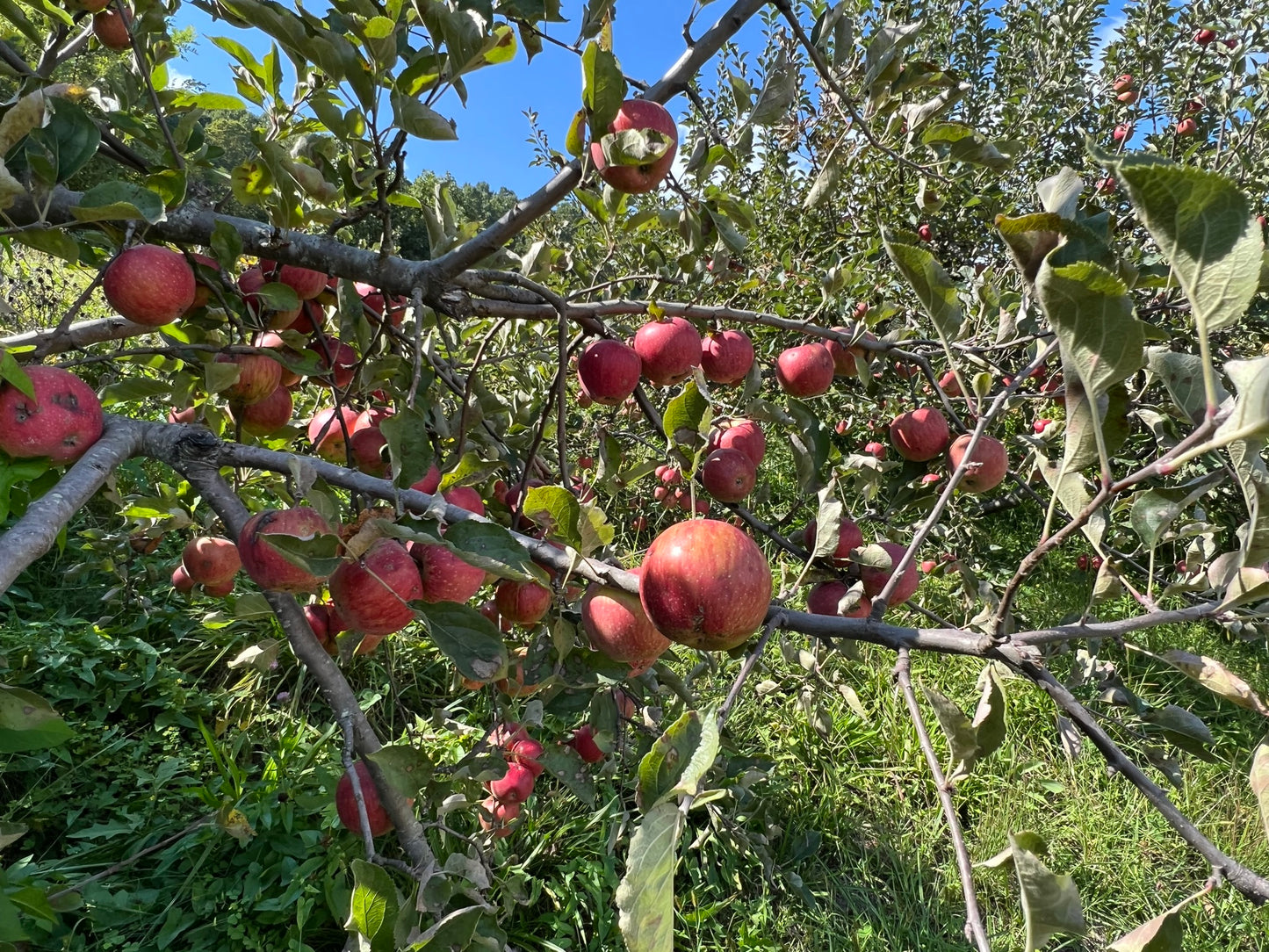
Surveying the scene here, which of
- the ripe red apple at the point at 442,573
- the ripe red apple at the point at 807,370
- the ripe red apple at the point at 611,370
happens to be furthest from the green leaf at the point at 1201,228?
the ripe red apple at the point at 807,370

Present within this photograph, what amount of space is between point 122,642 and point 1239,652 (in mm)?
4875

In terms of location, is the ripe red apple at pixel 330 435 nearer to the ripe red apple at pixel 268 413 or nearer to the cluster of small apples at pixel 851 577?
the ripe red apple at pixel 268 413

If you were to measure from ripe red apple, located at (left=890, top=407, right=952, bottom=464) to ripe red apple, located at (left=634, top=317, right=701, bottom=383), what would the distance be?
484 millimetres

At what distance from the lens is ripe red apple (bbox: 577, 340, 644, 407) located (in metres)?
1.43

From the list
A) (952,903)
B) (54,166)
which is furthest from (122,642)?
(952,903)

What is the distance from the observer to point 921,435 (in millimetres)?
1527

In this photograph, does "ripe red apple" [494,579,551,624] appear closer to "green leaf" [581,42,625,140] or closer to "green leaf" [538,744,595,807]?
"green leaf" [538,744,595,807]

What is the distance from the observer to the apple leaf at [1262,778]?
607 mm

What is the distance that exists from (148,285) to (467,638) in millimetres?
786

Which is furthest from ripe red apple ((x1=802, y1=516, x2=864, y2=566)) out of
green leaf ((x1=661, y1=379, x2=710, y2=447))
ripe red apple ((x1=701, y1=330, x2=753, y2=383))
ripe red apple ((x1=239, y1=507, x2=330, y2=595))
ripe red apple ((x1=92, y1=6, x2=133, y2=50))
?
ripe red apple ((x1=92, y1=6, x2=133, y2=50))

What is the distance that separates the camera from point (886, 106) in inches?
54.8

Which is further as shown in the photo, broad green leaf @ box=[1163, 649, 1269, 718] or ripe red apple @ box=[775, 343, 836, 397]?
ripe red apple @ box=[775, 343, 836, 397]

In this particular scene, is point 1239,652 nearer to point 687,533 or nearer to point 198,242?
point 687,533

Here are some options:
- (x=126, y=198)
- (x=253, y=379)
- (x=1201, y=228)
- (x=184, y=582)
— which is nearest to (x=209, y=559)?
(x=184, y=582)
